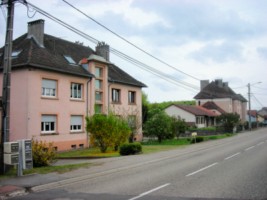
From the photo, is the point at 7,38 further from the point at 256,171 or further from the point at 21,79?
the point at 21,79

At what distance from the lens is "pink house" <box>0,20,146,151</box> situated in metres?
27.1

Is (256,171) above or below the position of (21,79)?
below

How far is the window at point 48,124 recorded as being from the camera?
2819cm

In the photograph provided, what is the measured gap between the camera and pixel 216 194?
8984mm

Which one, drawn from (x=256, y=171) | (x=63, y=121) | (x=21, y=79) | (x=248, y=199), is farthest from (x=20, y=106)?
(x=248, y=199)

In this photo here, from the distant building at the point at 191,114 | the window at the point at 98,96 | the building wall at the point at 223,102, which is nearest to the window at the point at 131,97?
the window at the point at 98,96

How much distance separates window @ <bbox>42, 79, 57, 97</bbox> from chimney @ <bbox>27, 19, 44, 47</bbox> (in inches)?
164

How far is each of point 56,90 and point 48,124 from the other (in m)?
3.03

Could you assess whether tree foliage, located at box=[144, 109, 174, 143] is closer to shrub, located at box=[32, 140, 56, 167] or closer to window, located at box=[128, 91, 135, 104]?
window, located at box=[128, 91, 135, 104]

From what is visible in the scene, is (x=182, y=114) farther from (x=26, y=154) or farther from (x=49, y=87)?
(x=26, y=154)

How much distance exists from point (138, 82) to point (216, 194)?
33.2m

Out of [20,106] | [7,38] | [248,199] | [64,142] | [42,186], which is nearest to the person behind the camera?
[248,199]

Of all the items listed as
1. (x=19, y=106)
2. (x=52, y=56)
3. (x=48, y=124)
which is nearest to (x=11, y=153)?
(x=19, y=106)

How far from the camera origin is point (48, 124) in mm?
28703
